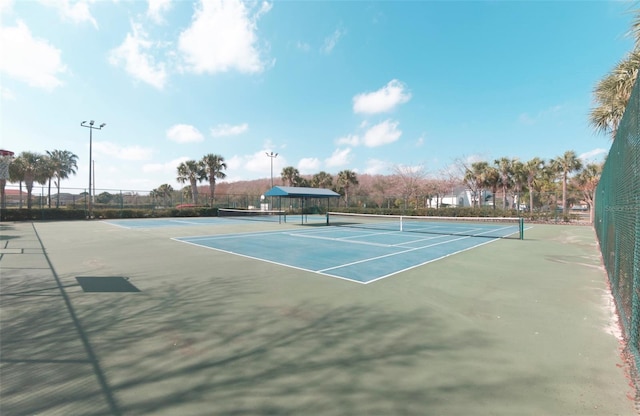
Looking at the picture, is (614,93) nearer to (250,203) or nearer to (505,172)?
(505,172)

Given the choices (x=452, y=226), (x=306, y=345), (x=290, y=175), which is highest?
(x=290, y=175)

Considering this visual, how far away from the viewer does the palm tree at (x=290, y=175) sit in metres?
51.2

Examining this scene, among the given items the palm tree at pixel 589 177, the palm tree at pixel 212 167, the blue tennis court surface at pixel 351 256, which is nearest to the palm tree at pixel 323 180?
the palm tree at pixel 212 167

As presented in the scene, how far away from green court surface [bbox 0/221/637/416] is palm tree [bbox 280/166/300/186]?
44677 mm

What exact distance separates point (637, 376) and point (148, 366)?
488 centimetres

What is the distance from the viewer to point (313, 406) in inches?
101

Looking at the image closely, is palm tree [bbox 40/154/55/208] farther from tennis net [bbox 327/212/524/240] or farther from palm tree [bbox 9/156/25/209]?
tennis net [bbox 327/212/524/240]

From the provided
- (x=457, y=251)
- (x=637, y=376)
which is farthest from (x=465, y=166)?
(x=637, y=376)

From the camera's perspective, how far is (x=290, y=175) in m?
51.7

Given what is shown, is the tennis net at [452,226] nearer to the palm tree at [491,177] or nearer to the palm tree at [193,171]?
the palm tree at [491,177]

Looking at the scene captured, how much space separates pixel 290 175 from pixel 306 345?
48.8 m

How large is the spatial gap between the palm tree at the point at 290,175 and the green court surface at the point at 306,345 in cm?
4468

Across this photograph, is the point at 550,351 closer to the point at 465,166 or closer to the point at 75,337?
the point at 75,337

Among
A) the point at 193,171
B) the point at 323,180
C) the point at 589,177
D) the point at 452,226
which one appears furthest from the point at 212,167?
the point at 589,177
